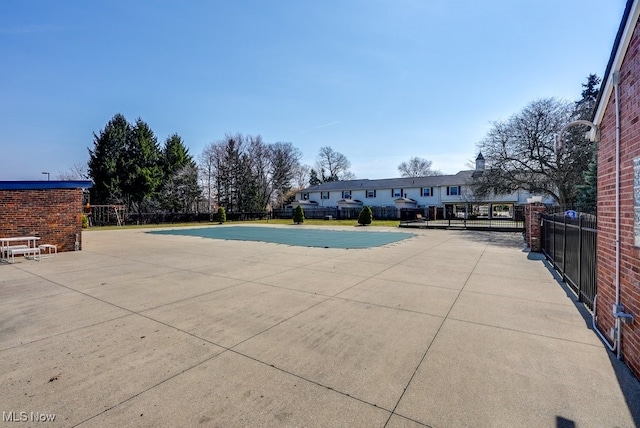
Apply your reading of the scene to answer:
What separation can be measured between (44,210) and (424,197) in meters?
39.0

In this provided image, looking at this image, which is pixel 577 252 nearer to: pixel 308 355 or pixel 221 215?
pixel 308 355

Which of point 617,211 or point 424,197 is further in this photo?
point 424,197

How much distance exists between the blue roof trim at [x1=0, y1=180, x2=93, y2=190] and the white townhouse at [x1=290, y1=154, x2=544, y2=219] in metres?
34.4

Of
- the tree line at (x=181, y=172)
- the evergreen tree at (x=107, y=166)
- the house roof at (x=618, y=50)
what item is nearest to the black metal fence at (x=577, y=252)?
the house roof at (x=618, y=50)

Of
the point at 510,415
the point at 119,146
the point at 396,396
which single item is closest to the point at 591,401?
the point at 510,415

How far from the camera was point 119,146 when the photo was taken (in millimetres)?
36844

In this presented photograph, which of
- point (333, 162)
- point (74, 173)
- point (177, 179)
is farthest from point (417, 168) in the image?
point (74, 173)

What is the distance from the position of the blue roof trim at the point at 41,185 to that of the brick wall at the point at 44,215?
13 centimetres

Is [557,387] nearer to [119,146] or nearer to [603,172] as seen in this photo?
[603,172]

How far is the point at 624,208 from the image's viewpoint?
3287 mm

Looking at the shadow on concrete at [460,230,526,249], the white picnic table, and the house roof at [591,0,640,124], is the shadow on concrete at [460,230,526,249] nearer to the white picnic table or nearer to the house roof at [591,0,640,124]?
the house roof at [591,0,640,124]

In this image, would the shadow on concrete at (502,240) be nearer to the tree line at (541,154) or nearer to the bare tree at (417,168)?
the tree line at (541,154)

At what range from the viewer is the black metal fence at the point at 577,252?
505cm

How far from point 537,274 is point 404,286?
3905mm
